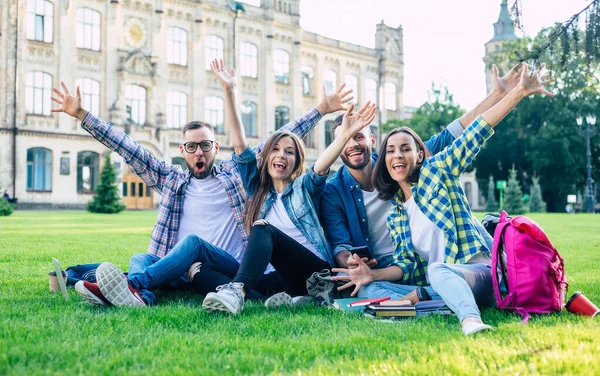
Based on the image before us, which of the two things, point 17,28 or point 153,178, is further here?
point 17,28

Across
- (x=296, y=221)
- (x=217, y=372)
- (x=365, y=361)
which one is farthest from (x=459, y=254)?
(x=217, y=372)

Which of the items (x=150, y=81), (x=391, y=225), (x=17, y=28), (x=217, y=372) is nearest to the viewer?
(x=217, y=372)

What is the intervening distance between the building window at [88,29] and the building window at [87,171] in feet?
18.6

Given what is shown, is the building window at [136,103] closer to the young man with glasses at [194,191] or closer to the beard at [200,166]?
the young man with glasses at [194,191]

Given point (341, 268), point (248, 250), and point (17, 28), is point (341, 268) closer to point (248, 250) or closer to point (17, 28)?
point (248, 250)

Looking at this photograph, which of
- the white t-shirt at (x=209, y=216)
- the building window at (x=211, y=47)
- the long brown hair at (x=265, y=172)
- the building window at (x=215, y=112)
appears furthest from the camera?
the building window at (x=215, y=112)

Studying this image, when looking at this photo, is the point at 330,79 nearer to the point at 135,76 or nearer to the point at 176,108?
the point at 176,108

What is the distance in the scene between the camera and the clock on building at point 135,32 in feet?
112

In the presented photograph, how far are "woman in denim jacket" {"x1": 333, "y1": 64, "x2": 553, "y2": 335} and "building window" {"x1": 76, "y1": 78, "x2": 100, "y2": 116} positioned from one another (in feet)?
99.9

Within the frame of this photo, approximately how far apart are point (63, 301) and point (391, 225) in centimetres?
268

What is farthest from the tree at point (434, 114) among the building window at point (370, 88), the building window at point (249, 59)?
the building window at point (249, 59)

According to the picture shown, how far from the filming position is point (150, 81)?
114 ft

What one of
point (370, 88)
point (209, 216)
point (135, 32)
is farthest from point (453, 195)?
point (370, 88)

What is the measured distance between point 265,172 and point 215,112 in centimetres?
3337
